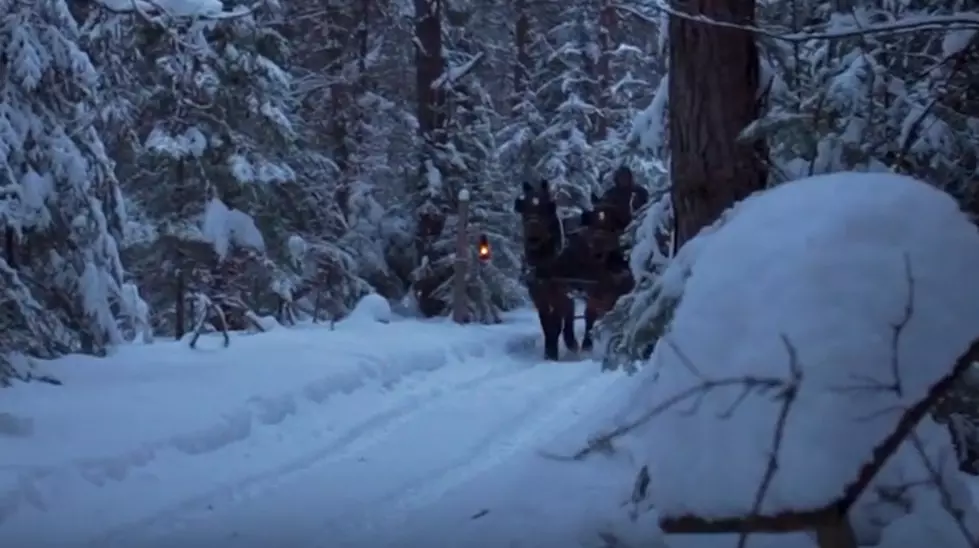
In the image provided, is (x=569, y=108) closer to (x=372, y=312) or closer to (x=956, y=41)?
(x=372, y=312)

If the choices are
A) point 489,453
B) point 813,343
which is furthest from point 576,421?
point 813,343

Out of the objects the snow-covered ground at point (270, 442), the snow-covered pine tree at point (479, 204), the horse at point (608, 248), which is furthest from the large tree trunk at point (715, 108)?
the snow-covered pine tree at point (479, 204)

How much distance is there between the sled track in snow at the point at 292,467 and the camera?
228 inches

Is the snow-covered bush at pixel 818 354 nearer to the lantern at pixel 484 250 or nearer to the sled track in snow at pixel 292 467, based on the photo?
the sled track in snow at pixel 292 467

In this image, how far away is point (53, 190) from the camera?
36.0 ft

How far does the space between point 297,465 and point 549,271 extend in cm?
745

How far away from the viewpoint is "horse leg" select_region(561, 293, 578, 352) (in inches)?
571

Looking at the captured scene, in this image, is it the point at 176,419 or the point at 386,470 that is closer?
the point at 386,470

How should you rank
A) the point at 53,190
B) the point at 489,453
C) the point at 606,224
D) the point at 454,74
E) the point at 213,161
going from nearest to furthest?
1. the point at 489,453
2. the point at 53,190
3. the point at 606,224
4. the point at 213,161
5. the point at 454,74

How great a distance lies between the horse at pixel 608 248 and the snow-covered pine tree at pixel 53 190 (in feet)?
17.2

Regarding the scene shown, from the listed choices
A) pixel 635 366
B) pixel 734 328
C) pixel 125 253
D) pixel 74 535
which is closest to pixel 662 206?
pixel 635 366

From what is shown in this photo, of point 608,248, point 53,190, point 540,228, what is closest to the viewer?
point 53,190

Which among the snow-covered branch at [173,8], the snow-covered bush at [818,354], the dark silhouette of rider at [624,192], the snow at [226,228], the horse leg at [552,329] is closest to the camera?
the snow-covered bush at [818,354]

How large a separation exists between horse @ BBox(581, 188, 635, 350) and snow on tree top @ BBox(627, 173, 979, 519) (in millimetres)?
10533
